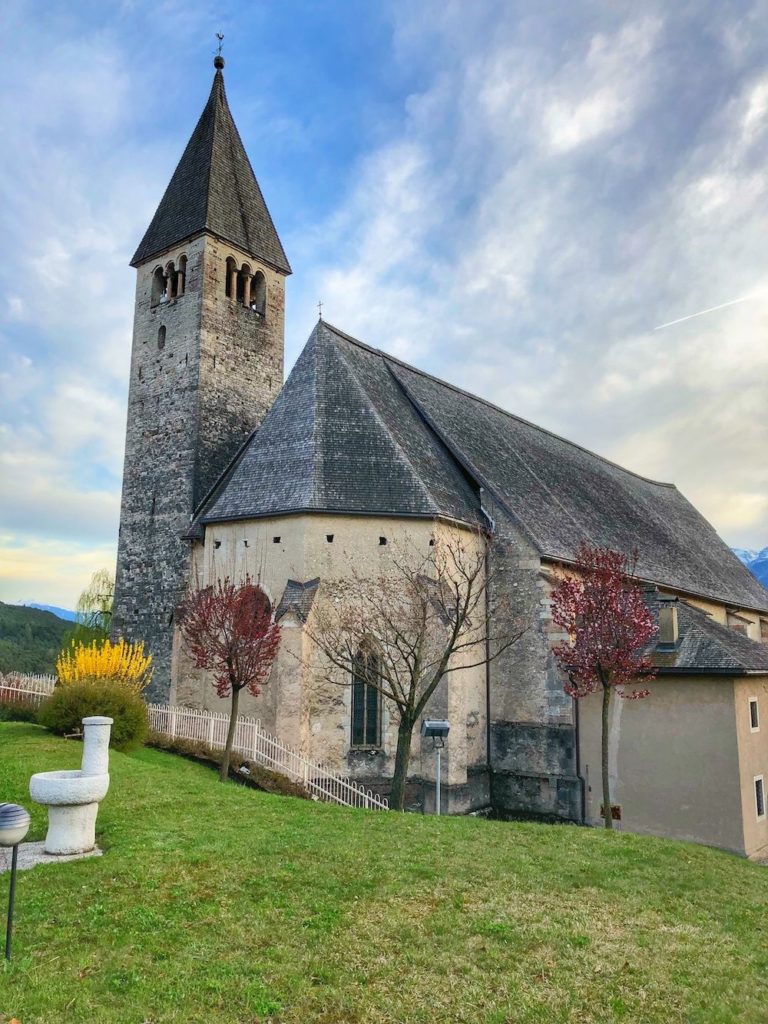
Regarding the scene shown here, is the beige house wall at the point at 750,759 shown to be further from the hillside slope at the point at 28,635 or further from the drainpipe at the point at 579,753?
the hillside slope at the point at 28,635

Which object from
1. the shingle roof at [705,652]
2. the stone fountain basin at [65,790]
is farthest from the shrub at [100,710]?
the shingle roof at [705,652]

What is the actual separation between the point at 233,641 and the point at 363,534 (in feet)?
15.4

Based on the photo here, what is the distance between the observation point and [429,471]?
20.8m

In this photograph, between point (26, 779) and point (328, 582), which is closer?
point (26, 779)

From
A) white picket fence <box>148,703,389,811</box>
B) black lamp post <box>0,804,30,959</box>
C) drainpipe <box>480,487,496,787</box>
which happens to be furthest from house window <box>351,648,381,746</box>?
black lamp post <box>0,804,30,959</box>

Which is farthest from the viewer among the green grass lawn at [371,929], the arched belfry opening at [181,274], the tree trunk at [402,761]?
the arched belfry opening at [181,274]

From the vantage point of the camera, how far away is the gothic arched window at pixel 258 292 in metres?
28.5

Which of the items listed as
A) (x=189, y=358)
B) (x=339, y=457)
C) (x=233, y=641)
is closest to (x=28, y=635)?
A: (x=189, y=358)

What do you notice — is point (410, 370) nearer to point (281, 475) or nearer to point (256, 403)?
point (256, 403)

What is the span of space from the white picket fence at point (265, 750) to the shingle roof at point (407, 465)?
17.8ft

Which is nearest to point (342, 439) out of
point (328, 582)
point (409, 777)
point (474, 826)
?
point (328, 582)

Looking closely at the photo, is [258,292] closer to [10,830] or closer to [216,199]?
[216,199]

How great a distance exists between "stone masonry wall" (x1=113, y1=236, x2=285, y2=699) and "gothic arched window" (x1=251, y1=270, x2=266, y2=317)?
0.40 meters

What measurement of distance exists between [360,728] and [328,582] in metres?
3.82
